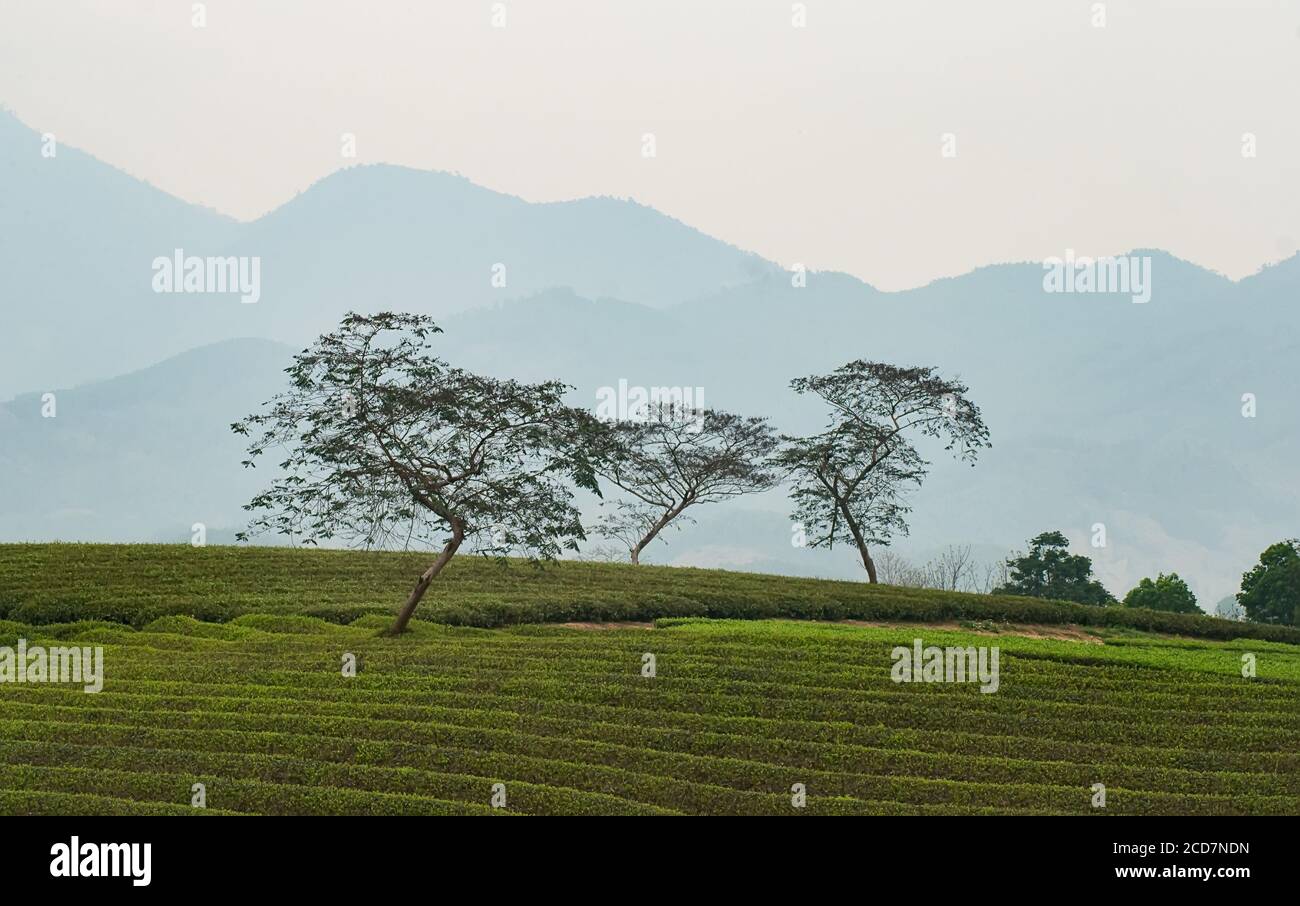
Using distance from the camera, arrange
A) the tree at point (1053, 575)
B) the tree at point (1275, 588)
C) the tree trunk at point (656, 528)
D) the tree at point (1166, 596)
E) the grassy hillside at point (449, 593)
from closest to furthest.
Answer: the grassy hillside at point (449, 593) < the tree trunk at point (656, 528) < the tree at point (1275, 588) < the tree at point (1166, 596) < the tree at point (1053, 575)

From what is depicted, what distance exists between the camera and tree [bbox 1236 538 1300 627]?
57691 mm

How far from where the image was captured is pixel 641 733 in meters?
18.0

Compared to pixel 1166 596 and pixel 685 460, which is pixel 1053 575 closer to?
pixel 1166 596

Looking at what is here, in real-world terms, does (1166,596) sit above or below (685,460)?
below

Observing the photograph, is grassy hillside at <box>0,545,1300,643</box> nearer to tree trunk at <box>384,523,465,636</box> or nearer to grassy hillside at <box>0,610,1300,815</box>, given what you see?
tree trunk at <box>384,523,465,636</box>

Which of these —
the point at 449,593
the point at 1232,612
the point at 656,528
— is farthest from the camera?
the point at 1232,612

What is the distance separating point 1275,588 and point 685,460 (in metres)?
28.8

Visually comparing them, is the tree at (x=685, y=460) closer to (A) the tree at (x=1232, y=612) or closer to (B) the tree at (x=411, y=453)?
(A) the tree at (x=1232, y=612)

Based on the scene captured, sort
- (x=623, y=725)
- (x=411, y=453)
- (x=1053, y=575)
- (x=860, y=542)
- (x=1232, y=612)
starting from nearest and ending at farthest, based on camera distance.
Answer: (x=623, y=725) → (x=411, y=453) → (x=860, y=542) → (x=1053, y=575) → (x=1232, y=612)

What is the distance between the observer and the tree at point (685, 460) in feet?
181

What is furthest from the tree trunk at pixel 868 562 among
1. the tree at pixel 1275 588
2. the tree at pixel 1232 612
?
the tree at pixel 1275 588

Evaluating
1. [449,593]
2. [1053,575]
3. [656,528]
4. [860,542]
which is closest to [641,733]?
[449,593]

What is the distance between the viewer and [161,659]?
25.1 m

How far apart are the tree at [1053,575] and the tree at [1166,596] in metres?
1.55
